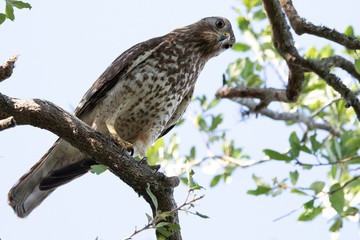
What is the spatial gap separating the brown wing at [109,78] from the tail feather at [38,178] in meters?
0.34

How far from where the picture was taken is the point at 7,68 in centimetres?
345

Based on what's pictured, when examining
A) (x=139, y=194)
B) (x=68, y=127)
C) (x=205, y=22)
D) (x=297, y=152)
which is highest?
(x=205, y=22)

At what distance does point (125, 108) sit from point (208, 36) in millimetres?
1291

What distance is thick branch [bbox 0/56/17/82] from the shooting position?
11.3 feet

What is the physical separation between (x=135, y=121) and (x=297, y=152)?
1.39m

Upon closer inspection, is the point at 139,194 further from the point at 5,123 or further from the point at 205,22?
the point at 205,22

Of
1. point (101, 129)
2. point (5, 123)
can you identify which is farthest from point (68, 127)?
point (101, 129)

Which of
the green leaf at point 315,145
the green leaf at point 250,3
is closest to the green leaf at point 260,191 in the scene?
the green leaf at point 315,145

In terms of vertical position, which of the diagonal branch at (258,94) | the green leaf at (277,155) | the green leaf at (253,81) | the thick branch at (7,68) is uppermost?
the green leaf at (253,81)

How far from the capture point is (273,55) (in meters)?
6.50

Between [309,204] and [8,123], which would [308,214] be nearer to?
[309,204]

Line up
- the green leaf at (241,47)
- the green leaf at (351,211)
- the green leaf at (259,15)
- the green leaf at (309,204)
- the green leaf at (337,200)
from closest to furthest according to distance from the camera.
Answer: the green leaf at (337,200) < the green leaf at (309,204) < the green leaf at (351,211) < the green leaf at (259,15) < the green leaf at (241,47)

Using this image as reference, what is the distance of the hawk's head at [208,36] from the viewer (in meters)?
5.37

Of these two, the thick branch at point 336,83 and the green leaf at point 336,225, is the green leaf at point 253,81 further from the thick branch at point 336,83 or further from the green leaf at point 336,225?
the green leaf at point 336,225
